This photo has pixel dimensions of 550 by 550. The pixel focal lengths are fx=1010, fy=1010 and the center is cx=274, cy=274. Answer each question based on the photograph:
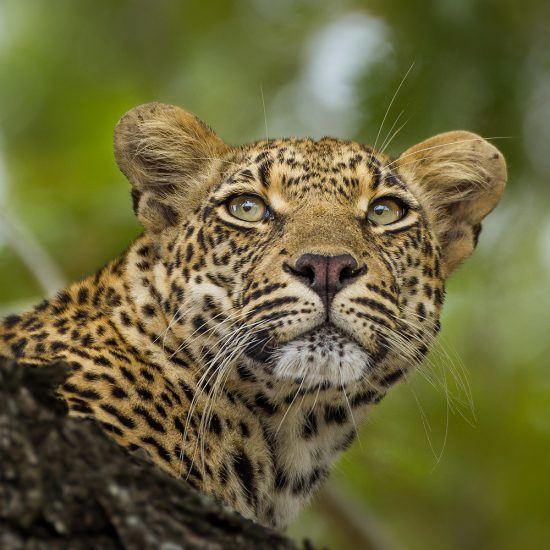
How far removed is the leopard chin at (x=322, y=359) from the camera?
642 cm

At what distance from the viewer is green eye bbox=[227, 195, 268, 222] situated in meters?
7.47

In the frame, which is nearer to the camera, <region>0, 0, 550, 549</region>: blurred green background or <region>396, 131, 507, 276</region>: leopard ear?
<region>396, 131, 507, 276</region>: leopard ear

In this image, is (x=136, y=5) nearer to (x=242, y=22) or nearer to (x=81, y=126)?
(x=242, y=22)

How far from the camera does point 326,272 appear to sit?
640 centimetres

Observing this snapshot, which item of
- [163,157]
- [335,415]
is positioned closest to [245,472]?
[335,415]

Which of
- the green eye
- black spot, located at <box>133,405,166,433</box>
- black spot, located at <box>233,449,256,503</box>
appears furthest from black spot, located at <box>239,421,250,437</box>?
the green eye

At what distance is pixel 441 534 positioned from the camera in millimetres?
16312

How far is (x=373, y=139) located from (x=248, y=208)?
5.34 meters

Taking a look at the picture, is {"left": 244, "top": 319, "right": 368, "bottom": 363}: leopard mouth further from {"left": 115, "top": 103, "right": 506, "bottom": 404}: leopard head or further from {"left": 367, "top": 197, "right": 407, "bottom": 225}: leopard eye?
{"left": 367, "top": 197, "right": 407, "bottom": 225}: leopard eye

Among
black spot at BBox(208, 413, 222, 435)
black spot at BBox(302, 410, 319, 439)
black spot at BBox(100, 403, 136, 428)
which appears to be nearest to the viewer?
black spot at BBox(100, 403, 136, 428)

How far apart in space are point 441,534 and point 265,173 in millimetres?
10398

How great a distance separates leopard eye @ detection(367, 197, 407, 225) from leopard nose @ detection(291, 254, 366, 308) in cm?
119

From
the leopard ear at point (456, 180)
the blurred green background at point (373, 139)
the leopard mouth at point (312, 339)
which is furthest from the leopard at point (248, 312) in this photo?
the blurred green background at point (373, 139)

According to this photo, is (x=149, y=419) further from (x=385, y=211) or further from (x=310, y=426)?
(x=385, y=211)
